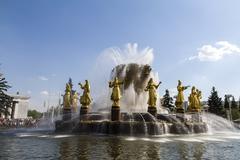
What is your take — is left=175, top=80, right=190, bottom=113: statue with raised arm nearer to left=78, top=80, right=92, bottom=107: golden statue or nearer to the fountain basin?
the fountain basin

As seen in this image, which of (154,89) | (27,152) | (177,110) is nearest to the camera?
(27,152)

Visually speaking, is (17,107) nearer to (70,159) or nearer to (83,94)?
(83,94)

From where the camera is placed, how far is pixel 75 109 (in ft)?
101

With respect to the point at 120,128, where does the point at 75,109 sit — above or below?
above

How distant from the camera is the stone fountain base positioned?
19172 millimetres

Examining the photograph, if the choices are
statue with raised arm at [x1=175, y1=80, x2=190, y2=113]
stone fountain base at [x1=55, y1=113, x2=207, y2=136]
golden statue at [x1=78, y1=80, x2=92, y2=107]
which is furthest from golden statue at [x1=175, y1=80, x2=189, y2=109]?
golden statue at [x1=78, y1=80, x2=92, y2=107]

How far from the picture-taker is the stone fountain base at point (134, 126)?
19172 mm

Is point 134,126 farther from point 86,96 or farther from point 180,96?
point 180,96

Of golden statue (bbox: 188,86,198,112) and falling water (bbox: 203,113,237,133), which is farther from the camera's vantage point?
falling water (bbox: 203,113,237,133)

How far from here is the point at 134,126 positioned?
755 inches

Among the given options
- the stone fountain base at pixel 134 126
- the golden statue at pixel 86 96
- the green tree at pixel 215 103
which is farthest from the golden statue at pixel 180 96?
the green tree at pixel 215 103

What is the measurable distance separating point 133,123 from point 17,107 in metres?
94.9

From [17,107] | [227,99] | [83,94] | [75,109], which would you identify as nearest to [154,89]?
[83,94]

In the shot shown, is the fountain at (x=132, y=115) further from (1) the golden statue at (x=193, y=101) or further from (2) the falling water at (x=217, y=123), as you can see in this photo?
(2) the falling water at (x=217, y=123)
